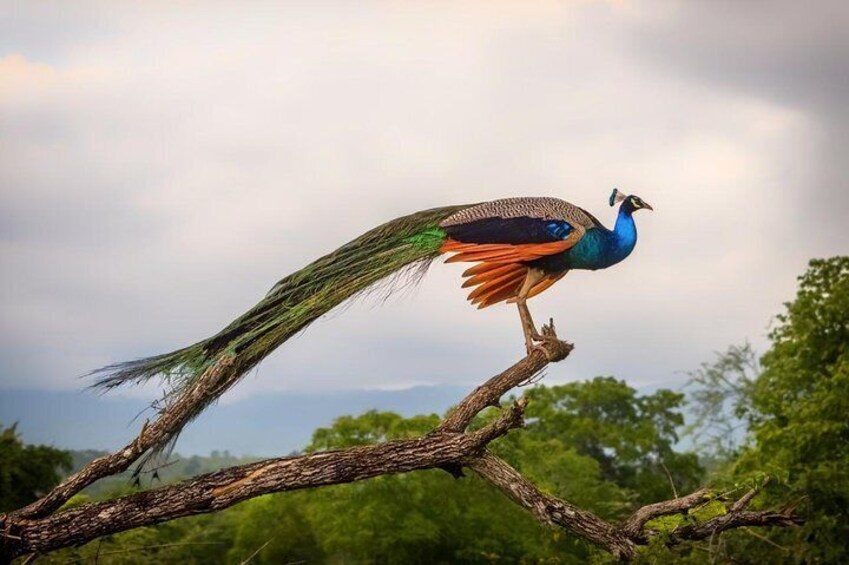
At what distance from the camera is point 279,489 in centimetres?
1029

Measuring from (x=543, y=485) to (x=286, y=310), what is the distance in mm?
15849

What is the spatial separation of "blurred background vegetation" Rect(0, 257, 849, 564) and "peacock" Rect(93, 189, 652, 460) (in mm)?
10287

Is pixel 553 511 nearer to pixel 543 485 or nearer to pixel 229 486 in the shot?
pixel 229 486

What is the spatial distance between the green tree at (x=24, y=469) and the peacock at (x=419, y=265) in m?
18.4

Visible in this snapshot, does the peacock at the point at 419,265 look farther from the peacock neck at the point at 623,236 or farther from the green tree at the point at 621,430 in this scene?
the green tree at the point at 621,430

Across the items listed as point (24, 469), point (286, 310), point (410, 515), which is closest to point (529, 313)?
point (286, 310)

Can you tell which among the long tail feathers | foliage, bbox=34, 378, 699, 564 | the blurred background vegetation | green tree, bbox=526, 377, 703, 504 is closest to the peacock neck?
the long tail feathers

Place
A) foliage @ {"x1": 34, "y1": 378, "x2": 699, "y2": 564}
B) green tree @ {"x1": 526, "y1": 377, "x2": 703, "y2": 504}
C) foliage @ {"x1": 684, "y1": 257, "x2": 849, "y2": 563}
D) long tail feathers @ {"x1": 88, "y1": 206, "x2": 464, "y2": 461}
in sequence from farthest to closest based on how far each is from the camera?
green tree @ {"x1": 526, "y1": 377, "x2": 703, "y2": 504} → foliage @ {"x1": 34, "y1": 378, "x2": 699, "y2": 564} → foliage @ {"x1": 684, "y1": 257, "x2": 849, "y2": 563} → long tail feathers @ {"x1": 88, "y1": 206, "x2": 464, "y2": 461}

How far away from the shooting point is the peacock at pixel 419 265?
10.1 metres

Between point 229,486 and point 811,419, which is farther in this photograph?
point 811,419

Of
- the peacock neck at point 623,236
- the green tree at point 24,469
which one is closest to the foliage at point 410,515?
the green tree at point 24,469

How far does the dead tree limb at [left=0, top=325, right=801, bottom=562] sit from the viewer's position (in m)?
10.2

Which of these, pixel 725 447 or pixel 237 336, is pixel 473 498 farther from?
pixel 725 447

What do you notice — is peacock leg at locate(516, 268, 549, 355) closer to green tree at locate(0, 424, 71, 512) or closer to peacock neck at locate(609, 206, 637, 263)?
peacock neck at locate(609, 206, 637, 263)
